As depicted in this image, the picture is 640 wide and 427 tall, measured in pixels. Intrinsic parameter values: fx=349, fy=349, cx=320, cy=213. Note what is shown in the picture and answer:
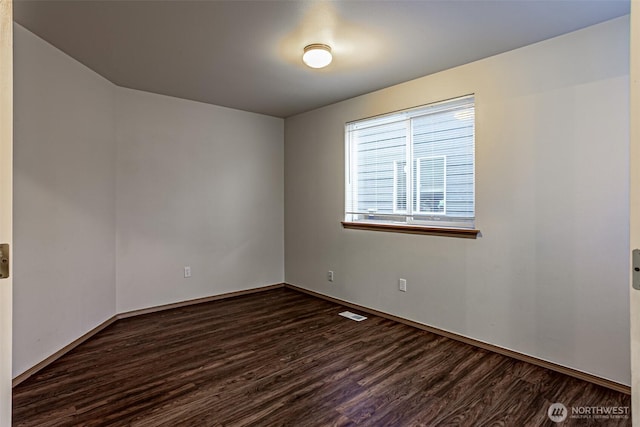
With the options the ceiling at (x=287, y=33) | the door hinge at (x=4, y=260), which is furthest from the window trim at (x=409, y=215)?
the door hinge at (x=4, y=260)

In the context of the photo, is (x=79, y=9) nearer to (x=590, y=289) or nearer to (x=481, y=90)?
(x=481, y=90)

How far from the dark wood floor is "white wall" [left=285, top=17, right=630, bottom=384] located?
264 millimetres

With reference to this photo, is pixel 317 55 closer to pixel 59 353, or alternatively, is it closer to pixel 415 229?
pixel 415 229

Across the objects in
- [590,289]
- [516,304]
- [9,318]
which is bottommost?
[516,304]

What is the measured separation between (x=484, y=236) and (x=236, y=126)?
3.24 m

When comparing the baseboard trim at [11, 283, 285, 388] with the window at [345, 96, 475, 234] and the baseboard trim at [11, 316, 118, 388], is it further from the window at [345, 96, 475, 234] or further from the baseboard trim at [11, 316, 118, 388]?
the window at [345, 96, 475, 234]

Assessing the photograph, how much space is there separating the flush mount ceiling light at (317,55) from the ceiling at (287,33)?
0.15ft

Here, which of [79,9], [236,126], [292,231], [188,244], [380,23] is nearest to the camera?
[79,9]

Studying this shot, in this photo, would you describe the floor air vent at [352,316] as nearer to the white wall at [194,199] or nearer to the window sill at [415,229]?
the window sill at [415,229]

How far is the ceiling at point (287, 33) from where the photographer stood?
2.14 m

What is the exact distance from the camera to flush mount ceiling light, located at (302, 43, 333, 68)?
2.62 m

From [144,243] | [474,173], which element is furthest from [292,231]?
→ [474,173]

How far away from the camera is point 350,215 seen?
13.7ft

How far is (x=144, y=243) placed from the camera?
151 inches
